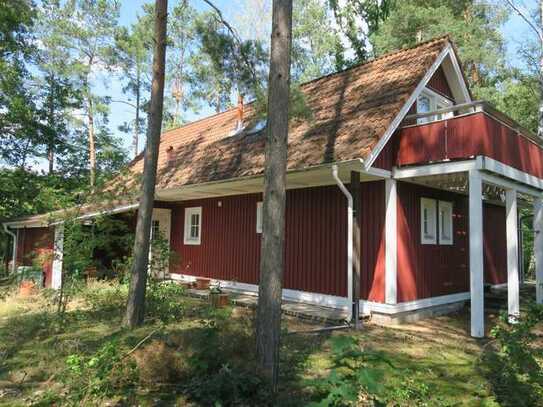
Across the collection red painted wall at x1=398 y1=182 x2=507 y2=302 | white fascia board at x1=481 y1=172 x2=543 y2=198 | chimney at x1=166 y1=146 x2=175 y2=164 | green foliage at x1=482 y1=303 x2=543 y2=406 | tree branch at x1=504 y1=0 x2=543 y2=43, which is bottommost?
green foliage at x1=482 y1=303 x2=543 y2=406

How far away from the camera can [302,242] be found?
10500 mm

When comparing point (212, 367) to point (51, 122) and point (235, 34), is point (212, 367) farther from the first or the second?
point (51, 122)

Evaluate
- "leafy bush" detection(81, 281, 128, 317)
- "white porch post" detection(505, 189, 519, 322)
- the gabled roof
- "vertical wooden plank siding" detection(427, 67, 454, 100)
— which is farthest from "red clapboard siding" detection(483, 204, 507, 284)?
"leafy bush" detection(81, 281, 128, 317)

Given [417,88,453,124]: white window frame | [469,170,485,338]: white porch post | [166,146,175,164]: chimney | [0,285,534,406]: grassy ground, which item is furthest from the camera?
[166,146,175,164]: chimney

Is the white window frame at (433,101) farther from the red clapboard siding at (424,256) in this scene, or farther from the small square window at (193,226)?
the small square window at (193,226)

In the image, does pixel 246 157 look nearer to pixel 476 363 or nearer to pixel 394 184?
pixel 394 184

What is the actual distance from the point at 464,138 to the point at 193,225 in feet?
30.0

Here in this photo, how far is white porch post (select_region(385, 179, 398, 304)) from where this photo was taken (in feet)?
28.5

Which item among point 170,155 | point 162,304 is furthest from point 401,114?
point 170,155

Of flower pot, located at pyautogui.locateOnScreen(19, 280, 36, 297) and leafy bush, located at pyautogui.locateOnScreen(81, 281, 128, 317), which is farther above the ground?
leafy bush, located at pyautogui.locateOnScreen(81, 281, 128, 317)

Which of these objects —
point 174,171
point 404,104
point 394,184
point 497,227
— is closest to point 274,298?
point 394,184

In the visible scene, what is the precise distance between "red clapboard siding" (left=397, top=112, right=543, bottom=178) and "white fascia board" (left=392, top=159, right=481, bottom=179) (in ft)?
0.40

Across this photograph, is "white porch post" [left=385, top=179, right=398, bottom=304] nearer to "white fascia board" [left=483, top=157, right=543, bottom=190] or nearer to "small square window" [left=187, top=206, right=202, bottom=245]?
"white fascia board" [left=483, top=157, right=543, bottom=190]

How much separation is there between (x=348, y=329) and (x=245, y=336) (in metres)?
3.56
